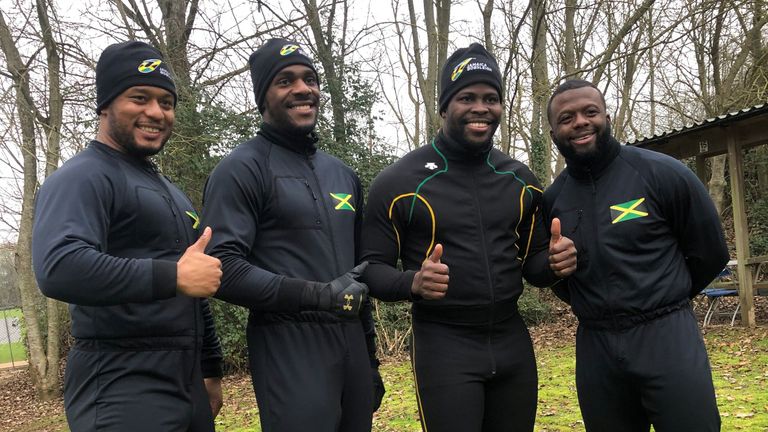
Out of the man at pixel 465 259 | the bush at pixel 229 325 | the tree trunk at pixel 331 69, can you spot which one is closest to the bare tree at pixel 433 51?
the tree trunk at pixel 331 69

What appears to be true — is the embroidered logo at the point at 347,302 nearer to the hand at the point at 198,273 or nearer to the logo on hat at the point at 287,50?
the hand at the point at 198,273

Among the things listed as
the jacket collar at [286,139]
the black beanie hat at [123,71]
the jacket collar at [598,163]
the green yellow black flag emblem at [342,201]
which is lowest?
the green yellow black flag emblem at [342,201]

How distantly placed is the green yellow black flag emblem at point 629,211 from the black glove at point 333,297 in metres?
1.36

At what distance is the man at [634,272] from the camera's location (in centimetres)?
282

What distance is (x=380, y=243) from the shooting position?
2.97 metres

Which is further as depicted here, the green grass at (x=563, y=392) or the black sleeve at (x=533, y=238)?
the green grass at (x=563, y=392)

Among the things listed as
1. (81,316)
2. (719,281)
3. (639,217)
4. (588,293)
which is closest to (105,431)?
(81,316)

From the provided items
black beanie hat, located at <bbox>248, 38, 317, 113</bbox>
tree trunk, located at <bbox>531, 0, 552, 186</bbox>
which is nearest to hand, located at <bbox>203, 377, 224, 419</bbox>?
black beanie hat, located at <bbox>248, 38, 317, 113</bbox>

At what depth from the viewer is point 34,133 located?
1202 cm

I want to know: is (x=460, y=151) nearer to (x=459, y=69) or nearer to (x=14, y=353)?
(x=459, y=69)

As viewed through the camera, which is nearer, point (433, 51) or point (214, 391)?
point (214, 391)

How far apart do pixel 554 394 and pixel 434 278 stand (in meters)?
5.06

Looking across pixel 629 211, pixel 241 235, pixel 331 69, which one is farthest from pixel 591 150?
pixel 331 69

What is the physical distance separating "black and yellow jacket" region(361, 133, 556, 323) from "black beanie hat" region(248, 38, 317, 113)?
2.31ft
